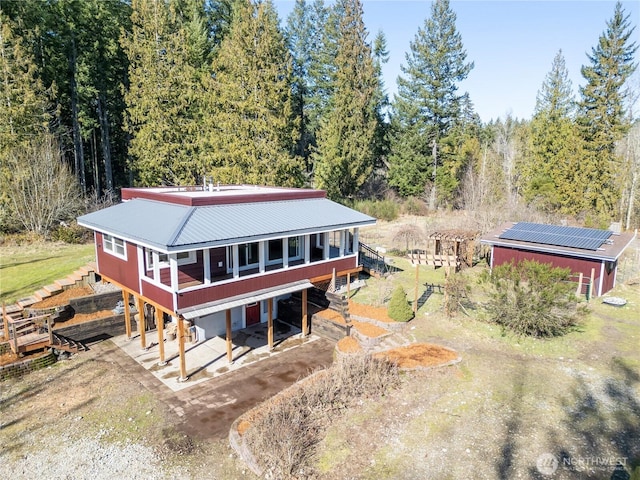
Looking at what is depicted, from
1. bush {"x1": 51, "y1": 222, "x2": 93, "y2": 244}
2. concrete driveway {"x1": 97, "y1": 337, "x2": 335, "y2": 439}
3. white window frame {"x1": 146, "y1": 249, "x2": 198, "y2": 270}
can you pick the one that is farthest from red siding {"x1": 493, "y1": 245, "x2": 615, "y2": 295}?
bush {"x1": 51, "y1": 222, "x2": 93, "y2": 244}

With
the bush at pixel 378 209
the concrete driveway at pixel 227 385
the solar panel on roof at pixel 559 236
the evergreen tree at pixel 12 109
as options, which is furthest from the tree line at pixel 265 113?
the concrete driveway at pixel 227 385

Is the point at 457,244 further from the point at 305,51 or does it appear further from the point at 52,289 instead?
the point at 305,51

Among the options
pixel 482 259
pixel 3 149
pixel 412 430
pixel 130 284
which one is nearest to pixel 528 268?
pixel 412 430

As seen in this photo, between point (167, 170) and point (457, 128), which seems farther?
point (457, 128)

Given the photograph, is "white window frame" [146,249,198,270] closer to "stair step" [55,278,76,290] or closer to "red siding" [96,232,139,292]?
"red siding" [96,232,139,292]

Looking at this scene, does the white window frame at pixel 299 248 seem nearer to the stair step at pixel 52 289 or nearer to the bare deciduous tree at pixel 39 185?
the stair step at pixel 52 289

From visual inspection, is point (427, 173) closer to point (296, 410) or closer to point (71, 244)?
→ point (71, 244)
